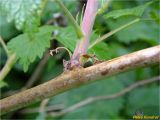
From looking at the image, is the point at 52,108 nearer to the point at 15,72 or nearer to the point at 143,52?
the point at 15,72

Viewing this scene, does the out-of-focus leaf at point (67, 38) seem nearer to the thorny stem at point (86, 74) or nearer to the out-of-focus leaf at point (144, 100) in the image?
the thorny stem at point (86, 74)

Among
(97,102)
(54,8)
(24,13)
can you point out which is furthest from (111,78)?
(24,13)

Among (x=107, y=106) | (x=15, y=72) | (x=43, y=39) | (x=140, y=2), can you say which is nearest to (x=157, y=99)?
(x=107, y=106)

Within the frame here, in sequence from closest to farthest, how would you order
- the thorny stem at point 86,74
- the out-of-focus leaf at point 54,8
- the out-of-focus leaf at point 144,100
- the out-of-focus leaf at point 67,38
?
the thorny stem at point 86,74
the out-of-focus leaf at point 67,38
the out-of-focus leaf at point 54,8
the out-of-focus leaf at point 144,100

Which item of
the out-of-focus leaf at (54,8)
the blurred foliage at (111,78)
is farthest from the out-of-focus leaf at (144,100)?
the out-of-focus leaf at (54,8)

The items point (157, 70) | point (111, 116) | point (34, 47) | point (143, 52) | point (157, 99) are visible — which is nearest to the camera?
point (143, 52)

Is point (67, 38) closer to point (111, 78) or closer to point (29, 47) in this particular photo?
→ point (29, 47)

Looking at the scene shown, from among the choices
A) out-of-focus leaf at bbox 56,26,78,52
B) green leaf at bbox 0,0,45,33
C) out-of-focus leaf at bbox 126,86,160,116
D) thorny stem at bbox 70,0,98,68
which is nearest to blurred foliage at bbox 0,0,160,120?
out-of-focus leaf at bbox 126,86,160,116
